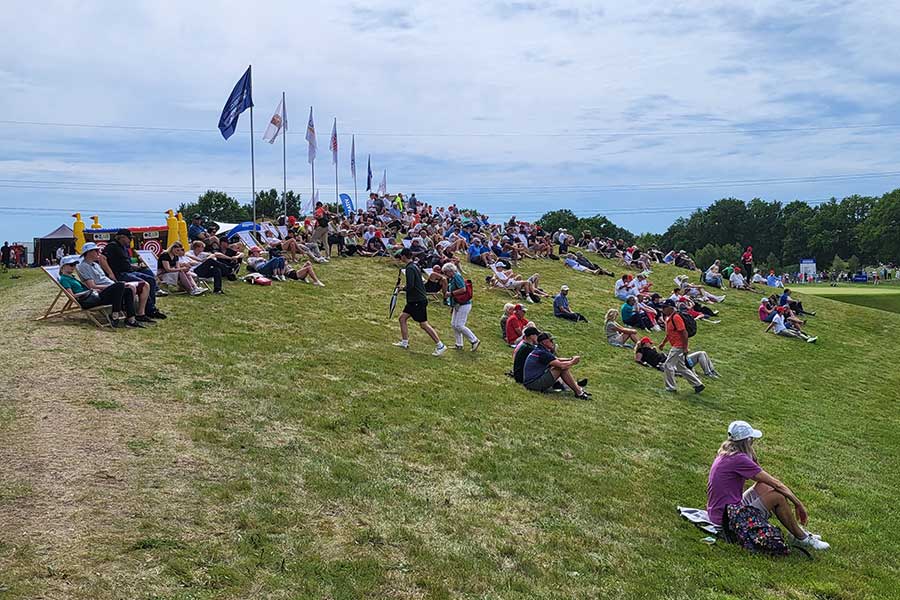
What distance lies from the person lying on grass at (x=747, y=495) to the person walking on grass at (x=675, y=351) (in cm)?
674

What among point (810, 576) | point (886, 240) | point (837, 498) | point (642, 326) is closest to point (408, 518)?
point (810, 576)

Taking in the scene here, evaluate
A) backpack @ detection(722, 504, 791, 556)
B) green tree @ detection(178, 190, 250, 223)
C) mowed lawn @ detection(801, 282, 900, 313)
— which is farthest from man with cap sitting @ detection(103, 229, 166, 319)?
green tree @ detection(178, 190, 250, 223)

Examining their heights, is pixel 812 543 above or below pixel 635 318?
below

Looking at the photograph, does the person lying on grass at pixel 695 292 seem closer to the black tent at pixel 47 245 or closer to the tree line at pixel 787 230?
the black tent at pixel 47 245

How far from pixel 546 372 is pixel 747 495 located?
5.42 metres

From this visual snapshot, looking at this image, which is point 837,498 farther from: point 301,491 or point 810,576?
point 301,491

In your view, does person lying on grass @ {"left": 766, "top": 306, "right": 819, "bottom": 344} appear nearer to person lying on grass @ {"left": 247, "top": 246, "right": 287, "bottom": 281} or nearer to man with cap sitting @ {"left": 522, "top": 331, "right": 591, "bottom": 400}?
man with cap sitting @ {"left": 522, "top": 331, "right": 591, "bottom": 400}

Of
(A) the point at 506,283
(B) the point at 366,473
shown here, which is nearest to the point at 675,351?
(B) the point at 366,473

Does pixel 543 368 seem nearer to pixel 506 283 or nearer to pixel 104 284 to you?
pixel 104 284

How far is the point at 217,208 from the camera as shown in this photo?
95875 millimetres

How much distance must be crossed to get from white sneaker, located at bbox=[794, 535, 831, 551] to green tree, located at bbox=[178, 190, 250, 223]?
92.0 m

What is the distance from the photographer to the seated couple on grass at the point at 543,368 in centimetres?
1252

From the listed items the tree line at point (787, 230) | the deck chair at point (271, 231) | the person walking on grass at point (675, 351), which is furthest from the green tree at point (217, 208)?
the person walking on grass at point (675, 351)

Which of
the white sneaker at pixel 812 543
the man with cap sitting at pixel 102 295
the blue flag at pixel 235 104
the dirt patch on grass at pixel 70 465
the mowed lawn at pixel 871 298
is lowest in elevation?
the mowed lawn at pixel 871 298
